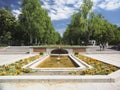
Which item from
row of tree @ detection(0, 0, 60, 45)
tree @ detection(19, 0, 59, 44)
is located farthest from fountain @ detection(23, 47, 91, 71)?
row of tree @ detection(0, 0, 60, 45)

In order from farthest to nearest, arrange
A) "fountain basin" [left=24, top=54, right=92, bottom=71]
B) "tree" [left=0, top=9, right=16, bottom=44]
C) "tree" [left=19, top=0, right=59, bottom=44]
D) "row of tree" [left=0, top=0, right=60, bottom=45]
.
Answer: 1. "tree" [left=0, top=9, right=16, bottom=44]
2. "row of tree" [left=0, top=0, right=60, bottom=45]
3. "tree" [left=19, top=0, right=59, bottom=44]
4. "fountain basin" [left=24, top=54, right=92, bottom=71]

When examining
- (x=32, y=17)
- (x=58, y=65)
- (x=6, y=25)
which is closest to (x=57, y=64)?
(x=58, y=65)

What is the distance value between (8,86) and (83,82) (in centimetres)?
269

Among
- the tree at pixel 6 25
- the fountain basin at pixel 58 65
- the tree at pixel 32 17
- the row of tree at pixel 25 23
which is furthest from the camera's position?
the tree at pixel 6 25

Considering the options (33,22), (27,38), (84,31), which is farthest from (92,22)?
(27,38)

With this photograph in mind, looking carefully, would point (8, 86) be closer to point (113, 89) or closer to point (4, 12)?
point (113, 89)

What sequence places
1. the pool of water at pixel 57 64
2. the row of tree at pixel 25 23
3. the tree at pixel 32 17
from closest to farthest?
the pool of water at pixel 57 64
the tree at pixel 32 17
the row of tree at pixel 25 23

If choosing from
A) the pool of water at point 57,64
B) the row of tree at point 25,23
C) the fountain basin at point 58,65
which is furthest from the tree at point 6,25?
the fountain basin at point 58,65

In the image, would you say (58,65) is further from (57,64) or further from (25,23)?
(25,23)

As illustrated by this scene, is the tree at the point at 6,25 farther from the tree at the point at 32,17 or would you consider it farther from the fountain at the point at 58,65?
the fountain at the point at 58,65

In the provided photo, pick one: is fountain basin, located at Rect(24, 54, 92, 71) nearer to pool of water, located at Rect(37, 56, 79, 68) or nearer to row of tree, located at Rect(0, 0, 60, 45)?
pool of water, located at Rect(37, 56, 79, 68)

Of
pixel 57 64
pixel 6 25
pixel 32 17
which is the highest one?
pixel 32 17

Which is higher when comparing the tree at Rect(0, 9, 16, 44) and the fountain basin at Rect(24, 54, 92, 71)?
the tree at Rect(0, 9, 16, 44)

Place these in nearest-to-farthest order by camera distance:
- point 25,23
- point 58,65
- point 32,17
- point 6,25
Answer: point 58,65
point 32,17
point 25,23
point 6,25
